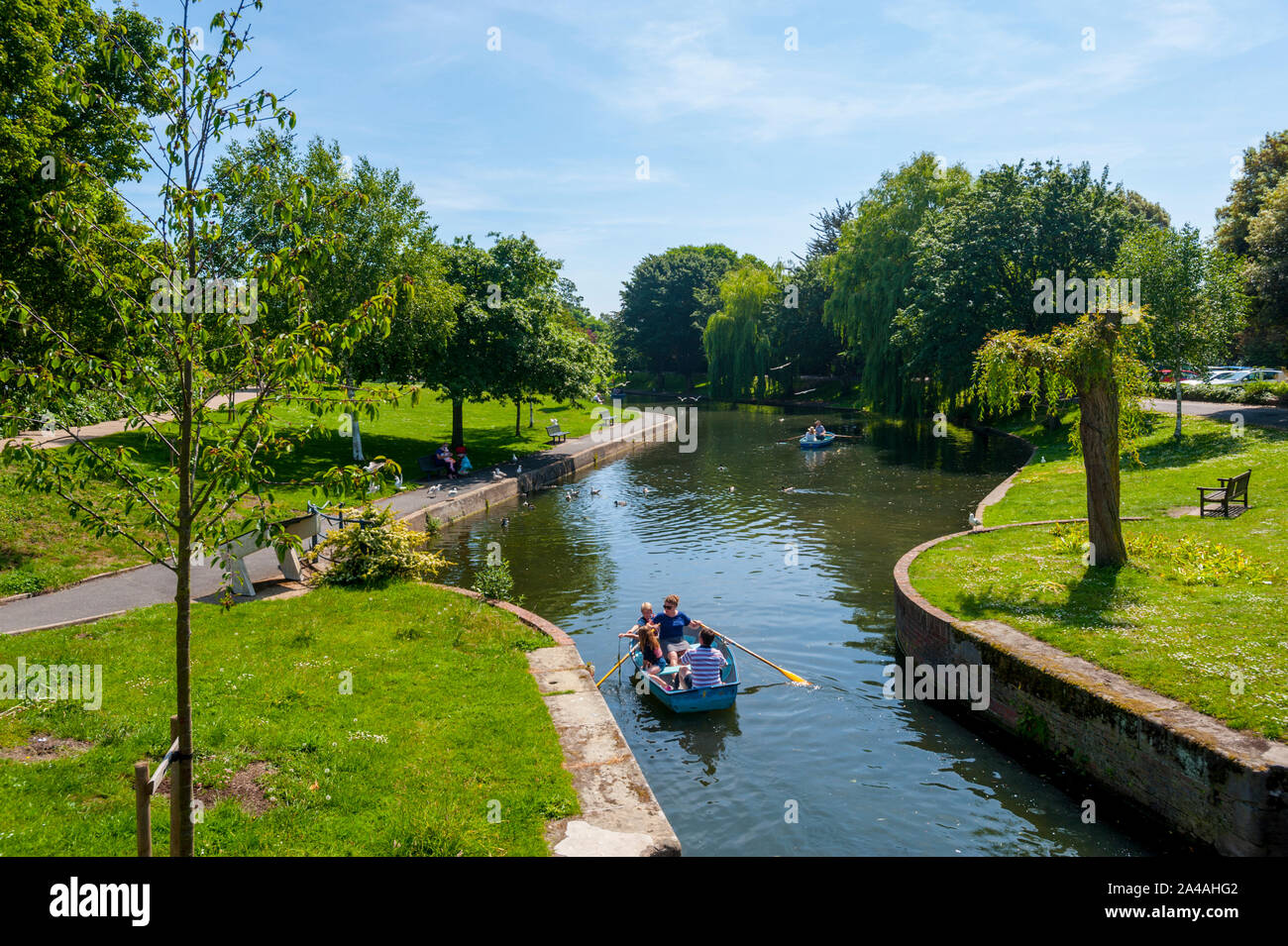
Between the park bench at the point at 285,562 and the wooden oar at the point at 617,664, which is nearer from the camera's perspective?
the wooden oar at the point at 617,664

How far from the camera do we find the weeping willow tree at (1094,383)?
15055 millimetres

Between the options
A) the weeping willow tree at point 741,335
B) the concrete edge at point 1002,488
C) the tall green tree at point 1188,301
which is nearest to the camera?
the concrete edge at point 1002,488

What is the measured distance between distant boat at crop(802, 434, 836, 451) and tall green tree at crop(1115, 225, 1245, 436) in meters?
17.1

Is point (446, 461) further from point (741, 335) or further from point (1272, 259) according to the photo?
point (741, 335)

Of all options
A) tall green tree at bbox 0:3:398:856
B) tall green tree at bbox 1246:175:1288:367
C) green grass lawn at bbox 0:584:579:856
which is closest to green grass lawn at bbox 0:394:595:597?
tall green tree at bbox 0:3:398:856

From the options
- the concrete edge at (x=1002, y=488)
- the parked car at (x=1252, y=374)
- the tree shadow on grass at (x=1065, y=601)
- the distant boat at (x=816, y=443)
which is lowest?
the tree shadow on grass at (x=1065, y=601)

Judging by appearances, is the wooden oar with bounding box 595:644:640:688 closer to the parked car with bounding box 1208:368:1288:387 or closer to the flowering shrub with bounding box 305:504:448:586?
the flowering shrub with bounding box 305:504:448:586

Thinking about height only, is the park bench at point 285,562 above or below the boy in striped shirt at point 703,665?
above

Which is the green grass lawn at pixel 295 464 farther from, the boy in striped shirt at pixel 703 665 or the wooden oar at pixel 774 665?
the wooden oar at pixel 774 665

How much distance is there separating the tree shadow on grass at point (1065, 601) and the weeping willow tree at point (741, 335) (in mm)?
61866

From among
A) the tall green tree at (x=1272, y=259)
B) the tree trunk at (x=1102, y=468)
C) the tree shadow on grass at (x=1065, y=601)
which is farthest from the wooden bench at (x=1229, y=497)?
the tall green tree at (x=1272, y=259)

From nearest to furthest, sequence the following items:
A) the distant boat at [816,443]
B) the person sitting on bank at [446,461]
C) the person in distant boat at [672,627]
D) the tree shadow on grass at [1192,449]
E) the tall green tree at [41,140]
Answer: the person in distant boat at [672,627] → the tall green tree at [41,140] → the tree shadow on grass at [1192,449] → the person sitting on bank at [446,461] → the distant boat at [816,443]
